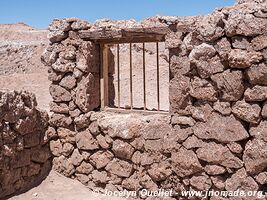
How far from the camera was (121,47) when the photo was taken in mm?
17062

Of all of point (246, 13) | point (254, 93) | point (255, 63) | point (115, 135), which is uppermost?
point (246, 13)

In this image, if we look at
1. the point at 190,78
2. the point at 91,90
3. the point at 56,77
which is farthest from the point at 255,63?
the point at 56,77

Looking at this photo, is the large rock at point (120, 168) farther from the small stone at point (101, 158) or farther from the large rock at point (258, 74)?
the large rock at point (258, 74)

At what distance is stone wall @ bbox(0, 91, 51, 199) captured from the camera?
5074 millimetres

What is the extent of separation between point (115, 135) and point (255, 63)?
2395mm

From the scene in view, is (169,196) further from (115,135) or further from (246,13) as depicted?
(246,13)

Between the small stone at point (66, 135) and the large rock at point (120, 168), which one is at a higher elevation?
the small stone at point (66, 135)

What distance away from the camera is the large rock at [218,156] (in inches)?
171

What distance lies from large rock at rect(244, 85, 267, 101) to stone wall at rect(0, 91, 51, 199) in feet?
11.2

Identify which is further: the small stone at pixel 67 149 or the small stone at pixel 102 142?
the small stone at pixel 67 149

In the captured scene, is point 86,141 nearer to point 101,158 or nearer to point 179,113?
point 101,158

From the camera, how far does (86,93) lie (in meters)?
5.66

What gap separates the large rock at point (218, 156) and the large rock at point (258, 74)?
3.15ft

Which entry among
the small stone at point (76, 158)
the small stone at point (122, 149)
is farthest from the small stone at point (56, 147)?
the small stone at point (122, 149)
